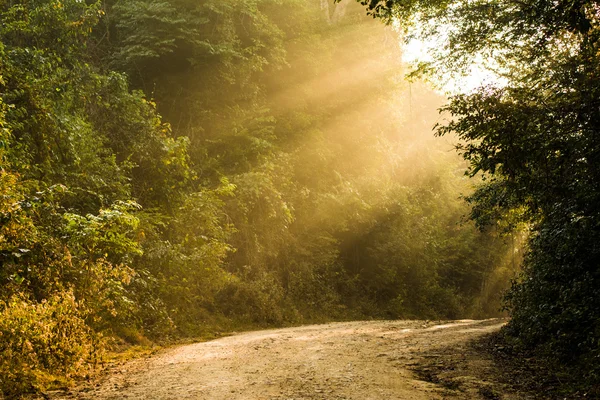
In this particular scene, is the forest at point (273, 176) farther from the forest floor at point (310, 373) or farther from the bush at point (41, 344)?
the forest floor at point (310, 373)

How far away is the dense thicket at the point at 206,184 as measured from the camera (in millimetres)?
9352

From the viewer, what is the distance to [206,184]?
21.8 metres

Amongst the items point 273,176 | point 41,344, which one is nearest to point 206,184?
point 273,176

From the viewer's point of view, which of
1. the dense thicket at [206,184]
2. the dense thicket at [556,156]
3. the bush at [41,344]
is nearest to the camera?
the bush at [41,344]

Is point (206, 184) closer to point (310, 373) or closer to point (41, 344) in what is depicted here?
point (41, 344)

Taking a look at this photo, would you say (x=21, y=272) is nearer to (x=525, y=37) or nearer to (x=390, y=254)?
(x=525, y=37)

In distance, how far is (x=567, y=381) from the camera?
7.80 metres

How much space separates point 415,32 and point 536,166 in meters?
6.46

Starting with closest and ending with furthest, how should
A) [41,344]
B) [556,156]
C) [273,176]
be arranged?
1. [41,344]
2. [556,156]
3. [273,176]

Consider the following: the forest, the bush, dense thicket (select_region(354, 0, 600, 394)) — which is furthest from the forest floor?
dense thicket (select_region(354, 0, 600, 394))

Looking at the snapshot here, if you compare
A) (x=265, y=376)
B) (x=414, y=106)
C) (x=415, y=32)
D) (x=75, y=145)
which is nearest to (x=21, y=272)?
(x=265, y=376)

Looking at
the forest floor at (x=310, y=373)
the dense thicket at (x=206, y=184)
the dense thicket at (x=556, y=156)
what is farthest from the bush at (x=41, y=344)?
the dense thicket at (x=556, y=156)

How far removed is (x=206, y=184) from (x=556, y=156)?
14.8m

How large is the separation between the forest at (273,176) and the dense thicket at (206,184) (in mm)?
81
